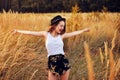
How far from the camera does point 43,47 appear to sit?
2834 millimetres

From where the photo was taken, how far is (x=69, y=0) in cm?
343

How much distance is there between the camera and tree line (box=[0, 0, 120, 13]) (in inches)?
128

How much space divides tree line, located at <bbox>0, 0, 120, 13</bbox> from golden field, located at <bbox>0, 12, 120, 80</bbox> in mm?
95

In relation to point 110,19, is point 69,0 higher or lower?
higher

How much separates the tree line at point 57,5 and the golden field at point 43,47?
0.10 metres

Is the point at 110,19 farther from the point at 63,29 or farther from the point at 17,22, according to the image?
the point at 63,29

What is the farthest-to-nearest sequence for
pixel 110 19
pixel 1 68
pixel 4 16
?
1. pixel 110 19
2. pixel 4 16
3. pixel 1 68

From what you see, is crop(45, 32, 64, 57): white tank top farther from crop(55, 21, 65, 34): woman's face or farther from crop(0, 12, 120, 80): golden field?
crop(0, 12, 120, 80): golden field

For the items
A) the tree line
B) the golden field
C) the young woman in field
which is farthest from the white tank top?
the tree line

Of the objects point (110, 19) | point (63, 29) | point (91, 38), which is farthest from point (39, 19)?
point (63, 29)

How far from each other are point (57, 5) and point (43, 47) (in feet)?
3.38

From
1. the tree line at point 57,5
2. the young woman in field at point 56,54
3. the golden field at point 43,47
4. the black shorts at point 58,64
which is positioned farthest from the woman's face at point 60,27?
the tree line at point 57,5

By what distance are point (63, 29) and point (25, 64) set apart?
17.8 inches

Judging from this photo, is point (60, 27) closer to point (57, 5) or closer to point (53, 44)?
point (53, 44)
